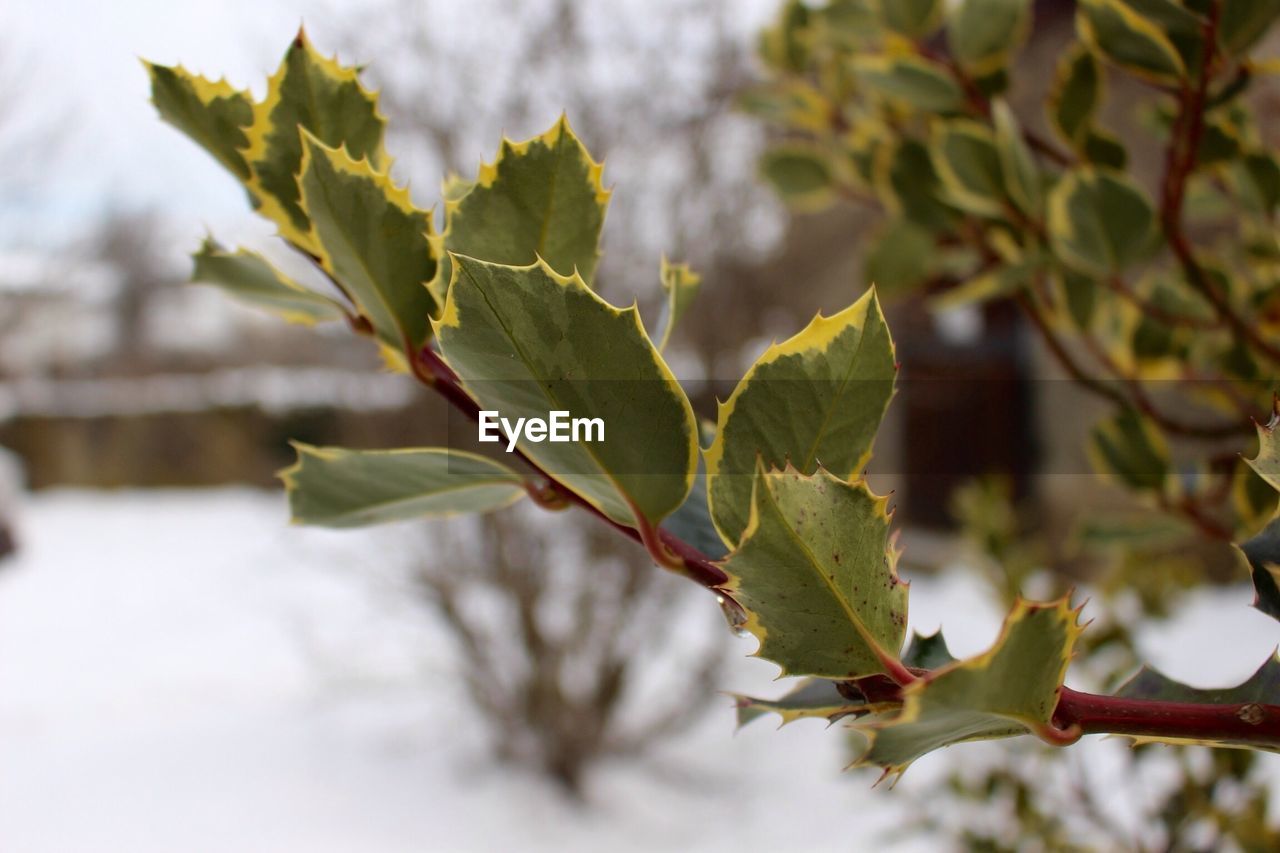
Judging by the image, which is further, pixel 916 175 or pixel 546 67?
pixel 546 67

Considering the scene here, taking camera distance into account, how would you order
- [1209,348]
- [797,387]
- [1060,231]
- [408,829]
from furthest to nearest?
[408,829] < [1209,348] < [1060,231] < [797,387]

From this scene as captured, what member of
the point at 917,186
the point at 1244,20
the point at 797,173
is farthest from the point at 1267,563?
the point at 797,173

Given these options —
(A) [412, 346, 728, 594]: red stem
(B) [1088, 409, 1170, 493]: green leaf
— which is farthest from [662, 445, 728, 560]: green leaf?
(B) [1088, 409, 1170, 493]: green leaf

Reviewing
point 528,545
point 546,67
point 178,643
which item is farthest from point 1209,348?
point 178,643

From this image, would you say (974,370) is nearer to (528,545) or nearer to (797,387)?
(528,545)

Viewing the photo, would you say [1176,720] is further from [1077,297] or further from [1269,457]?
[1077,297]

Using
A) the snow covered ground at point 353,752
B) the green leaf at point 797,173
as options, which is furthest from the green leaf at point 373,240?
the snow covered ground at point 353,752
